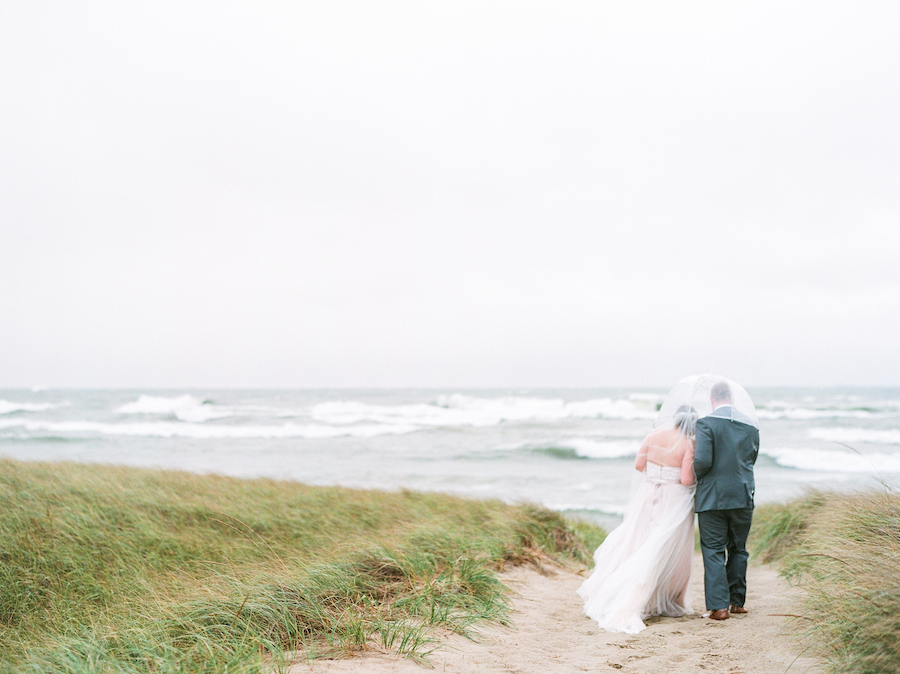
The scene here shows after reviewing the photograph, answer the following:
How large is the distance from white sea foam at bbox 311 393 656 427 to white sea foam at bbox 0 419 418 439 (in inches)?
122

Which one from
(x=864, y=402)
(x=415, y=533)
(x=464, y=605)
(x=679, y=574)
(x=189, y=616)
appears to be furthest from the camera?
(x=864, y=402)

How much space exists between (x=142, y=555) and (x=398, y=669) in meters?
4.07

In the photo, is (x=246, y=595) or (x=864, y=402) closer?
(x=246, y=595)

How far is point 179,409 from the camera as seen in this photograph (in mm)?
47344

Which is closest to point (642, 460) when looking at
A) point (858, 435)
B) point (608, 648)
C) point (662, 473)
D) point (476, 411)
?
point (662, 473)

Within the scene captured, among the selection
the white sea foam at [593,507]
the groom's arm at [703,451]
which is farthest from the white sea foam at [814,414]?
the groom's arm at [703,451]

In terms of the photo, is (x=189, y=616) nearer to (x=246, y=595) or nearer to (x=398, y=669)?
(x=246, y=595)

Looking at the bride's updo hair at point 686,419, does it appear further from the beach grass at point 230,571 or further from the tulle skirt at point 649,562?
the beach grass at point 230,571

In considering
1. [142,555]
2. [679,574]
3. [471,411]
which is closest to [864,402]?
A: [471,411]

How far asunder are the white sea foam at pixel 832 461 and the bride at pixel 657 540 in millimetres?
20807

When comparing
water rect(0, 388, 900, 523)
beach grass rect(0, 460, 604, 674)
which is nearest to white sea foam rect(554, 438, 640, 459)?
water rect(0, 388, 900, 523)

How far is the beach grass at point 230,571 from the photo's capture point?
3812 mm

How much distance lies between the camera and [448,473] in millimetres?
22797

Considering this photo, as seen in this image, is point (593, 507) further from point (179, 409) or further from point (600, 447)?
point (179, 409)
